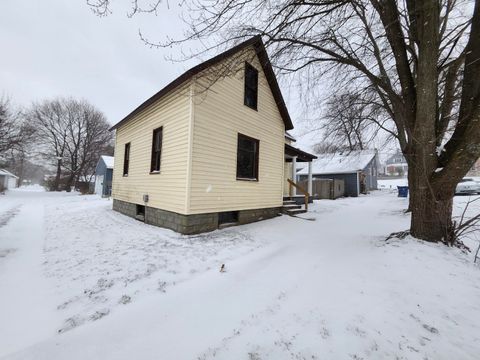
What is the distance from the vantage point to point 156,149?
305 inches

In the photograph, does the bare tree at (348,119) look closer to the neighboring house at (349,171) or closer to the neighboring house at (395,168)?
the neighboring house at (349,171)

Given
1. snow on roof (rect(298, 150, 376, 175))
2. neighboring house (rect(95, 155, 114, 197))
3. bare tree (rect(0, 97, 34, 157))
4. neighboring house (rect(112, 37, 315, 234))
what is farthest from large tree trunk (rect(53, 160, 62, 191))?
snow on roof (rect(298, 150, 376, 175))

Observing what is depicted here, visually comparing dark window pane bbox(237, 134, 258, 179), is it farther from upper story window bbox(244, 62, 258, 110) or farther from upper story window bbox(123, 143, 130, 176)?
upper story window bbox(123, 143, 130, 176)

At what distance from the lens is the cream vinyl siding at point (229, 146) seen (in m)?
6.16

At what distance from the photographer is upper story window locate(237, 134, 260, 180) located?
7.53m

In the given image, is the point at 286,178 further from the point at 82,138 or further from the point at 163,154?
the point at 82,138

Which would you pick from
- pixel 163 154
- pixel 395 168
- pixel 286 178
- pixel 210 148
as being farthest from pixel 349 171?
pixel 395 168

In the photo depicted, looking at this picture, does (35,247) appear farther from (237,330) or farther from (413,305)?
(413,305)

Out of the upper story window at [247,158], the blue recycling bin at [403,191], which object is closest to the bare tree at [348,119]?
the upper story window at [247,158]

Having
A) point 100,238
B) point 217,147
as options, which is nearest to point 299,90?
point 217,147

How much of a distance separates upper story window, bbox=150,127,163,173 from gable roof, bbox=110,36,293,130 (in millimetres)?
1129

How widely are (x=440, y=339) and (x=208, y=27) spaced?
529cm

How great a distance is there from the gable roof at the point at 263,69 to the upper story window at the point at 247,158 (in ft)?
7.54

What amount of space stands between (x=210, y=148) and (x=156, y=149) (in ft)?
8.16
